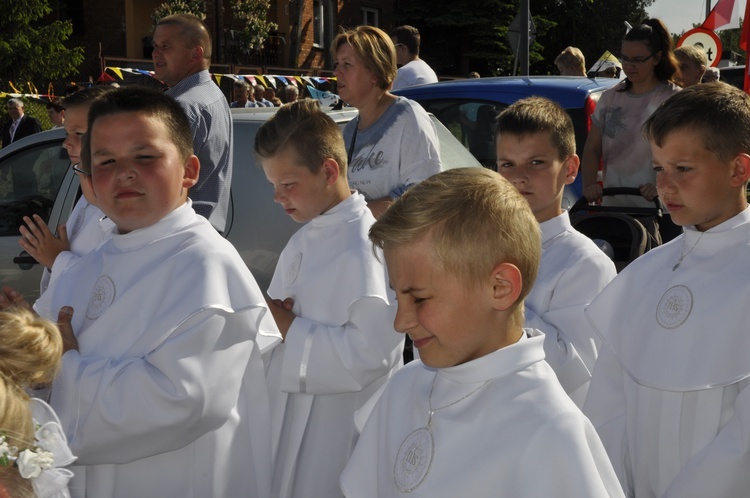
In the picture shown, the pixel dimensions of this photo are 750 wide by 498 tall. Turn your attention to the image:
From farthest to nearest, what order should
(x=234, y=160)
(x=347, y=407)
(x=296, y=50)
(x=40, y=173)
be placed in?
(x=296, y=50), (x=40, y=173), (x=234, y=160), (x=347, y=407)

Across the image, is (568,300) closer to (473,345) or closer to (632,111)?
(473,345)

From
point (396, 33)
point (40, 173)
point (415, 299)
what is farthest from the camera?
point (396, 33)

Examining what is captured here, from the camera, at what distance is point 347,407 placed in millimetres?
3566

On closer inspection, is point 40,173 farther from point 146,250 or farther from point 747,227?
point 747,227

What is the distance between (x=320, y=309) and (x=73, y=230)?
4.81ft

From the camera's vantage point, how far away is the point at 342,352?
10.8 feet

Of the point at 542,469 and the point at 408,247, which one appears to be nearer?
the point at 542,469

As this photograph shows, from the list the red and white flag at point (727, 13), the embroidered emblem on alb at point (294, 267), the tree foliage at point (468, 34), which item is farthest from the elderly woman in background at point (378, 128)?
the tree foliage at point (468, 34)

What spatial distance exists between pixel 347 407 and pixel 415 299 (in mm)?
1565

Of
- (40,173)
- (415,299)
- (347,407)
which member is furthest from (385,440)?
(40,173)

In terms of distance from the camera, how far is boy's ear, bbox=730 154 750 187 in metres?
2.90

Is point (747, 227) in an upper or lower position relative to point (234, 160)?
upper

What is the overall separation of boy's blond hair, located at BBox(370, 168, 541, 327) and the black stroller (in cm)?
241

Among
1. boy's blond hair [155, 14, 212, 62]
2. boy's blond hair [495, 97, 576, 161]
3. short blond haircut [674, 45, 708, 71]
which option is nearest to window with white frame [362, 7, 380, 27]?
short blond haircut [674, 45, 708, 71]
